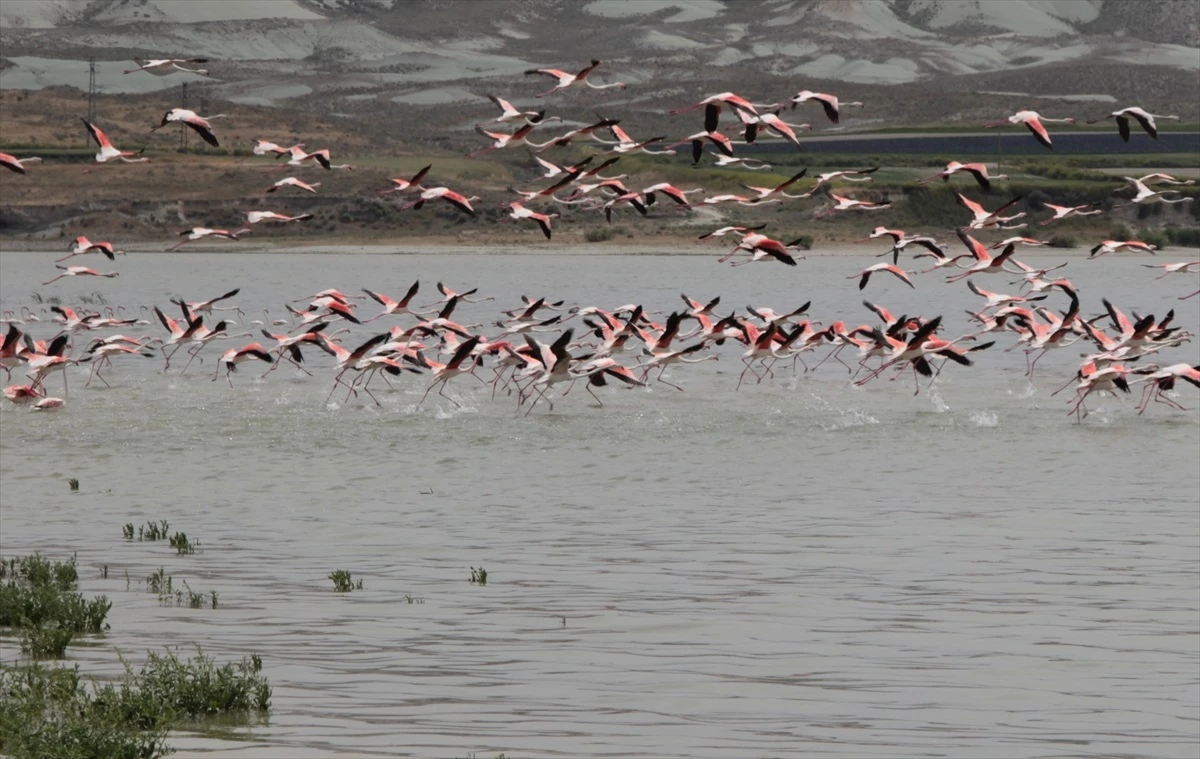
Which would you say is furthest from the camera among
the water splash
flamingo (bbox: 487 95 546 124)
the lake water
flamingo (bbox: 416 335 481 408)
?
the water splash

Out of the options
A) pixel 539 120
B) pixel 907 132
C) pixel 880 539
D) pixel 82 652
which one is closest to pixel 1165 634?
pixel 880 539

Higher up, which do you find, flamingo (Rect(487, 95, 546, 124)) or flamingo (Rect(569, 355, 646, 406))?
flamingo (Rect(487, 95, 546, 124))

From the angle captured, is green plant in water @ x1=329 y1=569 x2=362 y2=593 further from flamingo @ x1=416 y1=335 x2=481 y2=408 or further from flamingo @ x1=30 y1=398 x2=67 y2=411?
flamingo @ x1=30 y1=398 x2=67 y2=411

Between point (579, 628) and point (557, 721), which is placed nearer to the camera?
point (557, 721)

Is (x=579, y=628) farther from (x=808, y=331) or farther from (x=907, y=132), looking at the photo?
(x=907, y=132)

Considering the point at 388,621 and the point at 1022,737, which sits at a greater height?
the point at 1022,737

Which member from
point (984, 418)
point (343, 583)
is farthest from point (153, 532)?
point (984, 418)

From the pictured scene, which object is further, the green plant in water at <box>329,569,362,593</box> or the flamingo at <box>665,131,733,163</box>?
the flamingo at <box>665,131,733,163</box>

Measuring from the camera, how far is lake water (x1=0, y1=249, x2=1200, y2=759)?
1145 centimetres

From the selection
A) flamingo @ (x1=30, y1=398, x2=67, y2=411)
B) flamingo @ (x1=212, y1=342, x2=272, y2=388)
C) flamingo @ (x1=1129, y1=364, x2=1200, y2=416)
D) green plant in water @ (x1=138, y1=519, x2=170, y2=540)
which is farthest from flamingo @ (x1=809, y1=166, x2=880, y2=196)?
flamingo @ (x1=30, y1=398, x2=67, y2=411)

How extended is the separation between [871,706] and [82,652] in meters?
4.75

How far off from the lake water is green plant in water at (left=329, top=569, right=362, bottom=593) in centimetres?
14

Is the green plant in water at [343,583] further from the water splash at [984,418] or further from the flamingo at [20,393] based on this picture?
the water splash at [984,418]

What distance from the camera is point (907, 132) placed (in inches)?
5728
